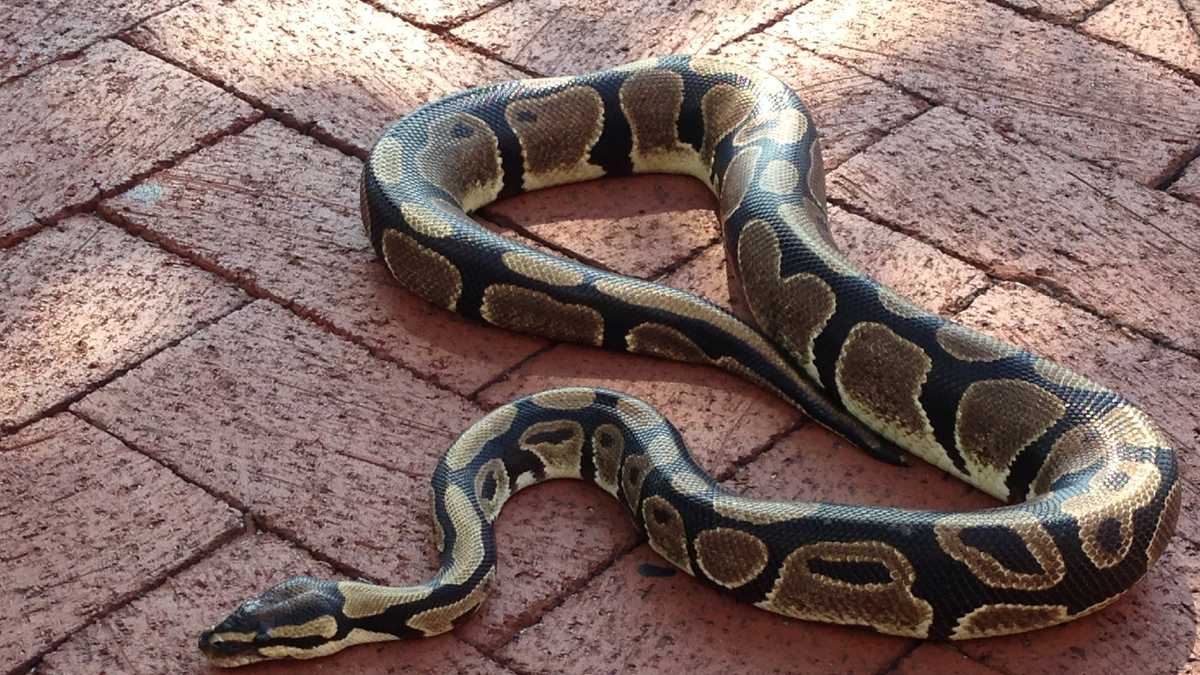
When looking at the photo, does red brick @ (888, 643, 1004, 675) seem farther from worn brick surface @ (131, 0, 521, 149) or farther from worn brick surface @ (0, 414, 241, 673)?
worn brick surface @ (131, 0, 521, 149)

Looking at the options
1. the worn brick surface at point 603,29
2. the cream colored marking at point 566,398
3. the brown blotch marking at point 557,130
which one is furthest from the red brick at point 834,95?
the cream colored marking at point 566,398

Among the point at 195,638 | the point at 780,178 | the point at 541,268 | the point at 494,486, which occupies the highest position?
the point at 780,178

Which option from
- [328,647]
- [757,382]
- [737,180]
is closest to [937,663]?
[757,382]

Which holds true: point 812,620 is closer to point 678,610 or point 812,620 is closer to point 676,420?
point 678,610

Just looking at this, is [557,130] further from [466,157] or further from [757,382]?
→ [757,382]

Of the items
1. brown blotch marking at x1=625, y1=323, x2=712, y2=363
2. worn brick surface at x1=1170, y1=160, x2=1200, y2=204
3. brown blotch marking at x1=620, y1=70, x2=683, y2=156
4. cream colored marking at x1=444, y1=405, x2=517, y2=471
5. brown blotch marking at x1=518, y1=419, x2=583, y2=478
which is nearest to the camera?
cream colored marking at x1=444, y1=405, x2=517, y2=471

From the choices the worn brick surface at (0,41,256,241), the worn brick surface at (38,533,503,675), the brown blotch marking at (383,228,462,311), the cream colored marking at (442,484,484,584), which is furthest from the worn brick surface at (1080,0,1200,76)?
the worn brick surface at (38,533,503,675)

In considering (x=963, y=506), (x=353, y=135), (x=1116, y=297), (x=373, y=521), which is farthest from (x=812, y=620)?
(x=353, y=135)
